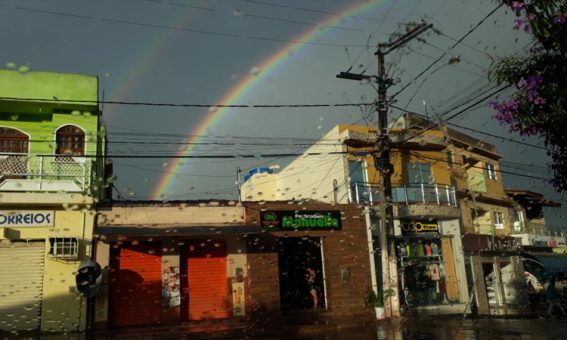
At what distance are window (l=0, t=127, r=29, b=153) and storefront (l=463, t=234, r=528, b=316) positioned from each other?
19.6m

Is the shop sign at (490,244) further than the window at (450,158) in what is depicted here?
No

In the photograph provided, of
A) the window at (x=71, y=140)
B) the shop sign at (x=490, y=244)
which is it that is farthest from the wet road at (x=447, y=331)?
the window at (x=71, y=140)

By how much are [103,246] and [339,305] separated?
9032 mm

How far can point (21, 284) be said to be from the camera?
1631 centimetres

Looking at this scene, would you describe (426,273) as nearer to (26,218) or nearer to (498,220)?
(498,220)

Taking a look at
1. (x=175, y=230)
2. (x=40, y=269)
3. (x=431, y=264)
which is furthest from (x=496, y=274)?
(x=40, y=269)

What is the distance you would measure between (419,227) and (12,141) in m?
17.1

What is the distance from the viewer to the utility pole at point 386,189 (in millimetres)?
18594

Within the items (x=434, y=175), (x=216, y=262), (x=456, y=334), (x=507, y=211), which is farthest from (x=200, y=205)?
(x=507, y=211)

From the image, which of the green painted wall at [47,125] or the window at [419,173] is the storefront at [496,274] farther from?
the green painted wall at [47,125]

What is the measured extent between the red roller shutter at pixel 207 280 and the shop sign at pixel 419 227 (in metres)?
8.96

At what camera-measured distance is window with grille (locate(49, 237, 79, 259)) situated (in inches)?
644

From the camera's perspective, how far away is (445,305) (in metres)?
23.3

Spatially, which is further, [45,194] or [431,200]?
[431,200]
